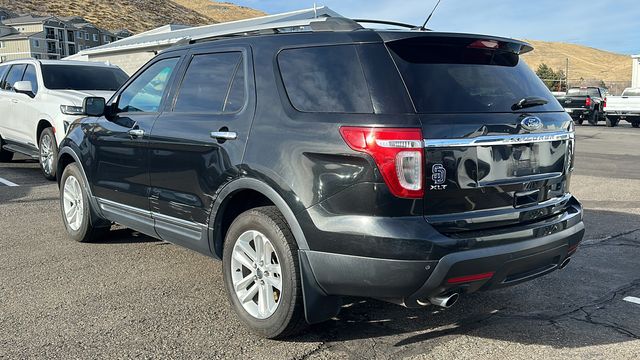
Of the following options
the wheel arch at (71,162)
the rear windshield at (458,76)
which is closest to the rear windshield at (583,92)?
the wheel arch at (71,162)

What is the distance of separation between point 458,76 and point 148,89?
2715 mm

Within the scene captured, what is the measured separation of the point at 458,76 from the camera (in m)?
3.37

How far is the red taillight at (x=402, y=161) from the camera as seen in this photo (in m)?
3.00

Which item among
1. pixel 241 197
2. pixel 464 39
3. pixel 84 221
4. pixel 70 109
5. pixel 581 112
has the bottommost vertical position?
pixel 581 112

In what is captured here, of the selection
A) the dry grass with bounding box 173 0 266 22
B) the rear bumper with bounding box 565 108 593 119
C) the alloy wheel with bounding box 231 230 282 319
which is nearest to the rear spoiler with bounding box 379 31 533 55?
the alloy wheel with bounding box 231 230 282 319

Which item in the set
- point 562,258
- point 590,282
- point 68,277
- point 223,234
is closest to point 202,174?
point 223,234

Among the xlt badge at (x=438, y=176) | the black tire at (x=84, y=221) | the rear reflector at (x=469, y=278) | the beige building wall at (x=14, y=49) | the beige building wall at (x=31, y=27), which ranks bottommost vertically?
the black tire at (x=84, y=221)

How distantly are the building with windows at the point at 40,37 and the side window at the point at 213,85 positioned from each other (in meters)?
82.0

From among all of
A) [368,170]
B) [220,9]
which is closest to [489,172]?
[368,170]

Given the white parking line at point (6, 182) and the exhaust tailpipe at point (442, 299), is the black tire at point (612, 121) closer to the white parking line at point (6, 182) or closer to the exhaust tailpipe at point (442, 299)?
the white parking line at point (6, 182)

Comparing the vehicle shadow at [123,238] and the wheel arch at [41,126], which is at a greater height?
the wheel arch at [41,126]

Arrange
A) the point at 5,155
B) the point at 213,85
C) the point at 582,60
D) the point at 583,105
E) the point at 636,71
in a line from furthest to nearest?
1. the point at 582,60
2. the point at 636,71
3. the point at 583,105
4. the point at 5,155
5. the point at 213,85

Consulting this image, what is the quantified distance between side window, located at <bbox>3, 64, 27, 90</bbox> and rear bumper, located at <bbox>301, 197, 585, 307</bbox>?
8974 millimetres

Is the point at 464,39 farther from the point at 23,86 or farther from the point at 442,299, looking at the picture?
the point at 23,86
